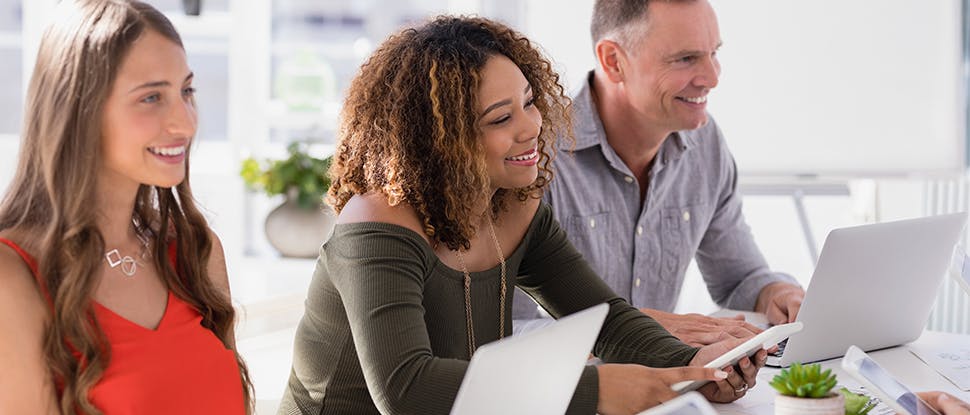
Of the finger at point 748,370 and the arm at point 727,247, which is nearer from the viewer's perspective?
the finger at point 748,370

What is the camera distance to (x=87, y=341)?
1.35 meters

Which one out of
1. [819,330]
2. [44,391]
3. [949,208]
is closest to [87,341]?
[44,391]

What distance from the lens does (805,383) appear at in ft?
3.72

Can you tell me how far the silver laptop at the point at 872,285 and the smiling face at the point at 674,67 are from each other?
66cm

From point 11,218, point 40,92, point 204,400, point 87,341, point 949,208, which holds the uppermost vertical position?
point 40,92

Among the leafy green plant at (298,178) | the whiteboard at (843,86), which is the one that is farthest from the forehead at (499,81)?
the leafy green plant at (298,178)

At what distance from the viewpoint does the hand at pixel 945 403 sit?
133cm

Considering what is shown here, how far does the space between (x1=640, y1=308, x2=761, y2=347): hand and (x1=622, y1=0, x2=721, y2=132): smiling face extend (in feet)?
1.86

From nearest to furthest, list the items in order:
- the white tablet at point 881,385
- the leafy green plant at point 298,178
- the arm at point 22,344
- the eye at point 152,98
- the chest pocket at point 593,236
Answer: the white tablet at point 881,385 < the arm at point 22,344 < the eye at point 152,98 < the chest pocket at point 593,236 < the leafy green plant at point 298,178

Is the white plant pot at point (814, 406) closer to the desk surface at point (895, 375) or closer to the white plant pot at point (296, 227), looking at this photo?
the desk surface at point (895, 375)

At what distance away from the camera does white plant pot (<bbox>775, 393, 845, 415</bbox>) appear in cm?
112

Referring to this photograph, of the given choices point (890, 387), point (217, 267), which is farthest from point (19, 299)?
point (890, 387)

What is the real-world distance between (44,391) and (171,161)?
308mm

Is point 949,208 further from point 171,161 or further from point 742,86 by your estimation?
point 171,161
